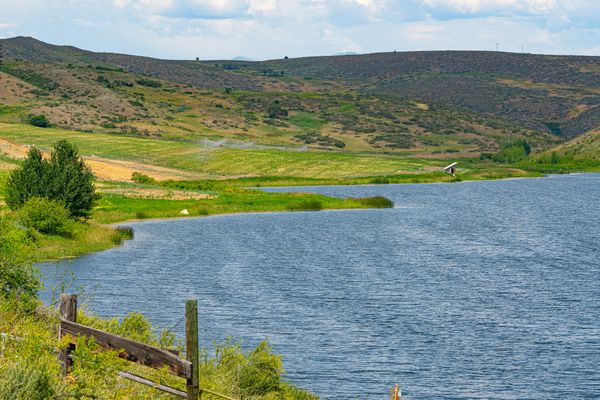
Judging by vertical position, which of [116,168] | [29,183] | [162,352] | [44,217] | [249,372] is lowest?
[116,168]

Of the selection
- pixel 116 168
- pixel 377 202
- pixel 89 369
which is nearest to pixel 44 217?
pixel 89 369

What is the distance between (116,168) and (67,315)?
11654 centimetres

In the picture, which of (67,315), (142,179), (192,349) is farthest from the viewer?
(142,179)

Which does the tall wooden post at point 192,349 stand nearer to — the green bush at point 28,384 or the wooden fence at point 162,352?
the wooden fence at point 162,352

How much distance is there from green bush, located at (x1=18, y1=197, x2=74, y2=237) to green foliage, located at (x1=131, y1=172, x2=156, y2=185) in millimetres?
57895

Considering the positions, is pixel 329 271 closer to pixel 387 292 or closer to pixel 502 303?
pixel 387 292

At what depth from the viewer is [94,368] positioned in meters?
19.3

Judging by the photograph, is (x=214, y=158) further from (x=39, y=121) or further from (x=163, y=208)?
(x=163, y=208)

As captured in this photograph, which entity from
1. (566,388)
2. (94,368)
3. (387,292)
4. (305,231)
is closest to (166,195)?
(305,231)

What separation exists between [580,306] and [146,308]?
22.4m

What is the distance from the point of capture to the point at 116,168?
443ft

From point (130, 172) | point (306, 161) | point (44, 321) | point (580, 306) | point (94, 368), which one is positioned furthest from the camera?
point (306, 161)

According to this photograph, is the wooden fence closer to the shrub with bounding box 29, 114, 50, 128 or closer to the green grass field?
the green grass field

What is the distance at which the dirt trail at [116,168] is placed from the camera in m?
127
